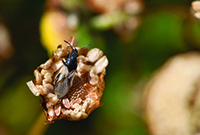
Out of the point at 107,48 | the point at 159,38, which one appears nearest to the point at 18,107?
the point at 107,48

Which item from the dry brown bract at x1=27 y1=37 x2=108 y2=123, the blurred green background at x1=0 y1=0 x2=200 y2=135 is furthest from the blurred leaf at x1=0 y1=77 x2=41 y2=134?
the dry brown bract at x1=27 y1=37 x2=108 y2=123

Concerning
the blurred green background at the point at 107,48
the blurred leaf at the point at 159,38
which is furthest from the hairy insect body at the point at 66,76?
the blurred leaf at the point at 159,38

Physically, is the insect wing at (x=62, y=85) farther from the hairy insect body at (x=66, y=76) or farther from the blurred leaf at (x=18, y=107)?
the blurred leaf at (x=18, y=107)

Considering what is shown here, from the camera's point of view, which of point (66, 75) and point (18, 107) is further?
point (18, 107)

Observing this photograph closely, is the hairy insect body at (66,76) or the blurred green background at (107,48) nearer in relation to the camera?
the hairy insect body at (66,76)

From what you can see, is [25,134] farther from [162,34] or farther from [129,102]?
[162,34]

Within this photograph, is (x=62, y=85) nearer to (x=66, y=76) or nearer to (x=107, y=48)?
(x=66, y=76)
